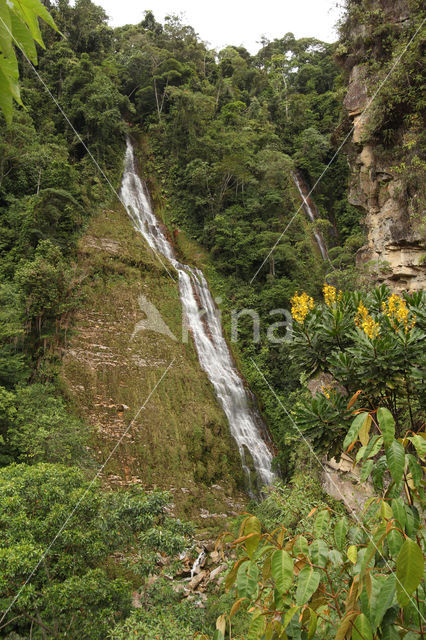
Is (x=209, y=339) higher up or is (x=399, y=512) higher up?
(x=399, y=512)

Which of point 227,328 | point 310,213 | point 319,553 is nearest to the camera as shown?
point 319,553

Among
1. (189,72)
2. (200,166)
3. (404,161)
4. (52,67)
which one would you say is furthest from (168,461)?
(189,72)

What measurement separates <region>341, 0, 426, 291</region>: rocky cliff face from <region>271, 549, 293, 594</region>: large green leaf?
10085 millimetres

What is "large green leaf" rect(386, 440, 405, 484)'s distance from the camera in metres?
1.40

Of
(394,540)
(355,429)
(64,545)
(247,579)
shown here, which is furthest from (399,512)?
(64,545)

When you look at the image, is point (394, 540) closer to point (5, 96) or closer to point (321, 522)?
point (321, 522)

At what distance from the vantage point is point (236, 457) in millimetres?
13102

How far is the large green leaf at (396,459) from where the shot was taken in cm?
140

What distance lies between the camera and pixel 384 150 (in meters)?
11.7

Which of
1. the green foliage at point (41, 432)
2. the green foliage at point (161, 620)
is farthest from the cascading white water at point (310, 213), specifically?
the green foliage at point (161, 620)

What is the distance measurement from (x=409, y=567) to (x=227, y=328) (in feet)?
55.3

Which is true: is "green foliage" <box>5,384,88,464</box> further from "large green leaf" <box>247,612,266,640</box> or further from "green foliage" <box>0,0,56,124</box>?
"green foliage" <box>0,0,56,124</box>

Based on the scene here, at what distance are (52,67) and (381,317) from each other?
89.3 feet

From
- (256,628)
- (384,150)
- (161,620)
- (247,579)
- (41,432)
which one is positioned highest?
(384,150)
